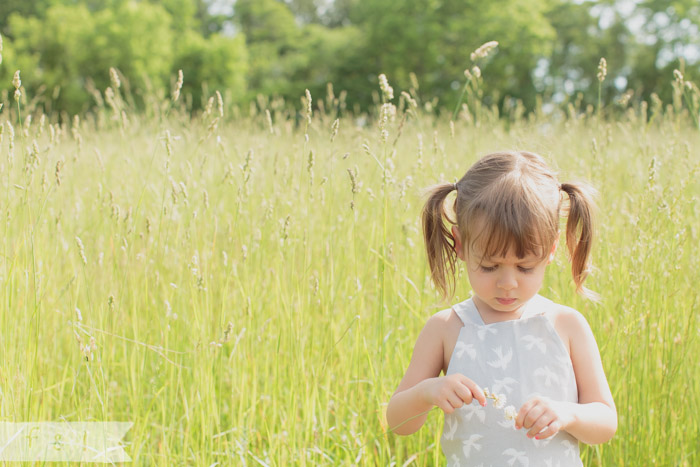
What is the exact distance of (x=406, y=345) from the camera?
2.12 metres

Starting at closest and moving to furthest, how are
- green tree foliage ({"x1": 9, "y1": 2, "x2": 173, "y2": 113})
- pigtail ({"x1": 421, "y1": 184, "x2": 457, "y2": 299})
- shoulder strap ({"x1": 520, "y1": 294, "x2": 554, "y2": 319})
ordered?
shoulder strap ({"x1": 520, "y1": 294, "x2": 554, "y2": 319}), pigtail ({"x1": 421, "y1": 184, "x2": 457, "y2": 299}), green tree foliage ({"x1": 9, "y1": 2, "x2": 173, "y2": 113})

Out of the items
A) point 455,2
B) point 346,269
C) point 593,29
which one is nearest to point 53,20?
point 455,2

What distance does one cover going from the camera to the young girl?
122cm

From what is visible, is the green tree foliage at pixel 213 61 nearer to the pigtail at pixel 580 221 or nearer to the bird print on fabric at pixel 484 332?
the pigtail at pixel 580 221

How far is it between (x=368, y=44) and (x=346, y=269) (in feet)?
89.9

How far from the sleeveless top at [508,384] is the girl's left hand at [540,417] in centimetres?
12

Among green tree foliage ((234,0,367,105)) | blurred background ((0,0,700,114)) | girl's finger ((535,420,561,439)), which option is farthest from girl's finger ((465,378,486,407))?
blurred background ((0,0,700,114))

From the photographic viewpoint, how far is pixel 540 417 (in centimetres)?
108

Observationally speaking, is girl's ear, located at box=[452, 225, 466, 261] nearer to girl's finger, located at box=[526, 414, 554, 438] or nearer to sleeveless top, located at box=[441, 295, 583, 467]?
sleeveless top, located at box=[441, 295, 583, 467]

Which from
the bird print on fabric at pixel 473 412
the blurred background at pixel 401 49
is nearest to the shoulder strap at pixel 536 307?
the bird print on fabric at pixel 473 412

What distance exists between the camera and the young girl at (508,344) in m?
1.22

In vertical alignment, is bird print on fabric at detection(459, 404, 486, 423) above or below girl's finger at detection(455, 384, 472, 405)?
below

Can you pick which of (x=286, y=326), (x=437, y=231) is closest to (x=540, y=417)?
(x=437, y=231)

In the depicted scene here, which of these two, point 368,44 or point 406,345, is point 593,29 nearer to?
point 368,44
